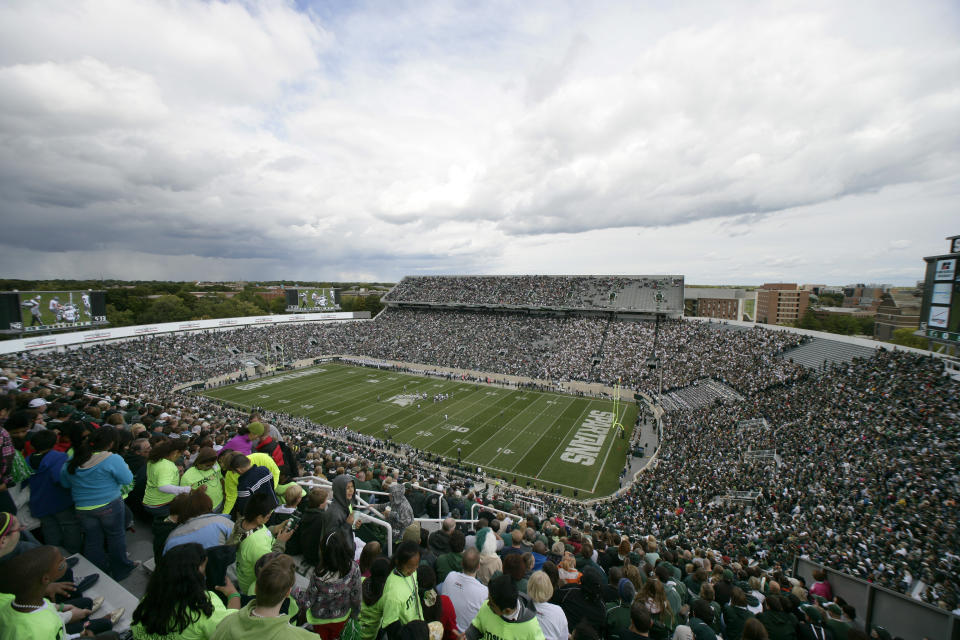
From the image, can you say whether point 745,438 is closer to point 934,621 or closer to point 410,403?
point 934,621

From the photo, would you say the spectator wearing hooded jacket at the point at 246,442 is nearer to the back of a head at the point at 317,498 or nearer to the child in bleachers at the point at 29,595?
the back of a head at the point at 317,498

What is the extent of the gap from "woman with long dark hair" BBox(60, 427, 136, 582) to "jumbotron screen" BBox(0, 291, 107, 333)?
168 feet

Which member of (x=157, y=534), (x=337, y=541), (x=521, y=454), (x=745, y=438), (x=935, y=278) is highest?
(x=935, y=278)

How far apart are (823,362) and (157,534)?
107 ft

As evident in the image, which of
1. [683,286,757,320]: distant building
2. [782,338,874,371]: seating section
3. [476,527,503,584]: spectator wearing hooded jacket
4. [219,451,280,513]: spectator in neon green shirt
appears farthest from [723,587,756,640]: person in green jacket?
[683,286,757,320]: distant building

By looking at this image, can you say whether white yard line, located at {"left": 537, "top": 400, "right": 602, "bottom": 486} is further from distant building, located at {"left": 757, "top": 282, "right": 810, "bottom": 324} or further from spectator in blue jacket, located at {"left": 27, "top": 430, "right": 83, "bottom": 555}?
distant building, located at {"left": 757, "top": 282, "right": 810, "bottom": 324}

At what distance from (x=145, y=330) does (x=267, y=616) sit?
5874 cm

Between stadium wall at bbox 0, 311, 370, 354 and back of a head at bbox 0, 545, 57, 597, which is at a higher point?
back of a head at bbox 0, 545, 57, 597

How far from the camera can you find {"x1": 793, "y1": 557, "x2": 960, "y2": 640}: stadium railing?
20.7 feet

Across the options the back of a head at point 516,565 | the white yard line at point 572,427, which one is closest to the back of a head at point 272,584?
the back of a head at point 516,565

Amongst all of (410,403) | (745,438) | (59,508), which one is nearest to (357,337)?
(410,403)

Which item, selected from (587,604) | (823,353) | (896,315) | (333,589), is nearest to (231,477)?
(333,589)

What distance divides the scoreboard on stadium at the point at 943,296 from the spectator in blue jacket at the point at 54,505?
97.3 ft

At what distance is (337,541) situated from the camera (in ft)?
10.9
